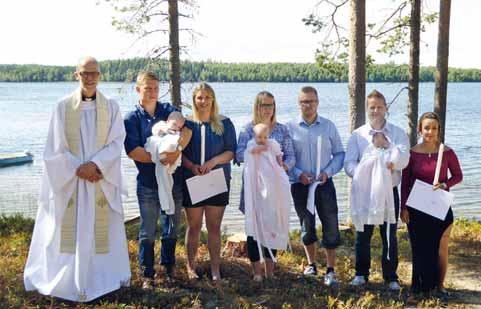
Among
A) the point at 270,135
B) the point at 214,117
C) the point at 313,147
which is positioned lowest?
the point at 313,147

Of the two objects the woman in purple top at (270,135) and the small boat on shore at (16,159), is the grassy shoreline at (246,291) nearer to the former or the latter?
the woman in purple top at (270,135)

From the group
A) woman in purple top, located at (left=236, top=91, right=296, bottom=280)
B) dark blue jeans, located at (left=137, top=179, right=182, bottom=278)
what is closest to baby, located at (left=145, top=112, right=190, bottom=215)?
dark blue jeans, located at (left=137, top=179, right=182, bottom=278)

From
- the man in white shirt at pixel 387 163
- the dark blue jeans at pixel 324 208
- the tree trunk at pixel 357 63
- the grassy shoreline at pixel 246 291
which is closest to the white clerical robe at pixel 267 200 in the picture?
the dark blue jeans at pixel 324 208

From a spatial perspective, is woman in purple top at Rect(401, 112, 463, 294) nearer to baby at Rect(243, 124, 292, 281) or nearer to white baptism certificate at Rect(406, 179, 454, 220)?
white baptism certificate at Rect(406, 179, 454, 220)

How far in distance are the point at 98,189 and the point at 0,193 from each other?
13535mm

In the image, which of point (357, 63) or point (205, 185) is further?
point (357, 63)

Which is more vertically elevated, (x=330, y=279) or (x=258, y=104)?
(x=258, y=104)

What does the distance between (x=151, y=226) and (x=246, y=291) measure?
1088mm

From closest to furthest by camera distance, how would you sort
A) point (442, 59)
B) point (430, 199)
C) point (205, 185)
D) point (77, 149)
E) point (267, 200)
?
point (77, 149) < point (430, 199) < point (205, 185) < point (267, 200) < point (442, 59)

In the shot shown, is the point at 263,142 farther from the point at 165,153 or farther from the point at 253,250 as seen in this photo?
the point at 253,250

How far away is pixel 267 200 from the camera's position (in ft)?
18.4

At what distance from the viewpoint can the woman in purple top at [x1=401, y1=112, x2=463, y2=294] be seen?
5.41m

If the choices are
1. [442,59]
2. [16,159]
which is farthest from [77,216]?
[16,159]

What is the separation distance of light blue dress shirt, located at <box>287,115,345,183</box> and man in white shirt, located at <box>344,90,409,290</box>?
0.12 metres
